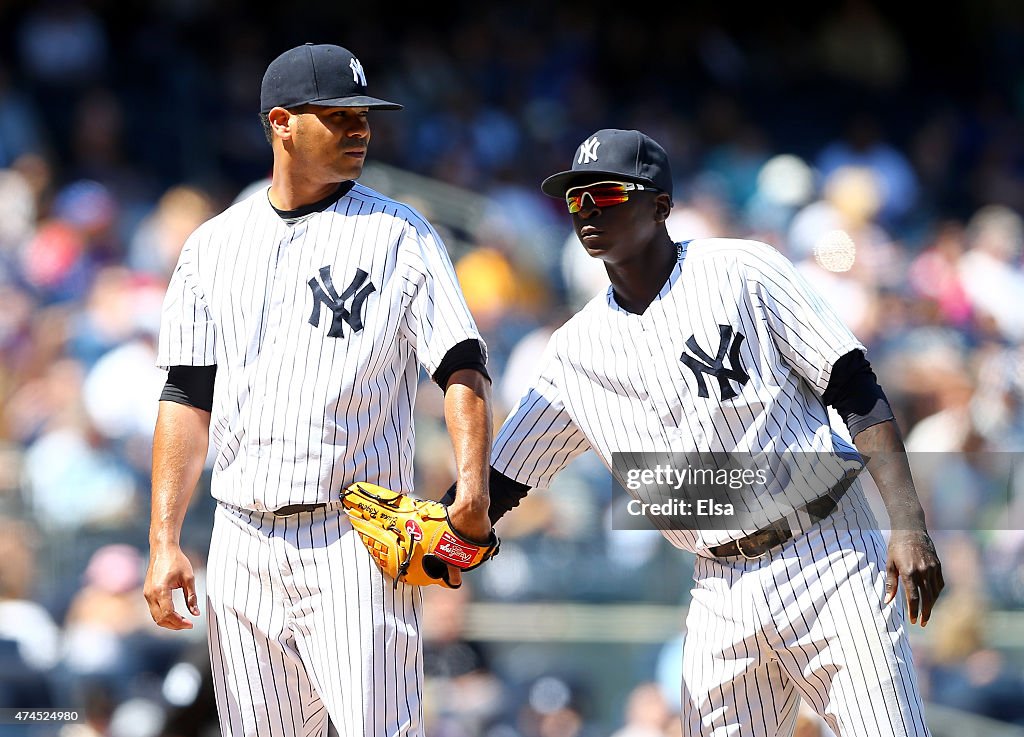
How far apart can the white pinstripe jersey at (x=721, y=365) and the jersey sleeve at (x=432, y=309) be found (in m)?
0.34

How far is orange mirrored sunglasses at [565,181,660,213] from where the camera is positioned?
11.0 ft

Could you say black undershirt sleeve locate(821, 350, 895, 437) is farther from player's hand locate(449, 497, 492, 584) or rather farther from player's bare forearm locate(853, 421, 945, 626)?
player's hand locate(449, 497, 492, 584)

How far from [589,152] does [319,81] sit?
642 millimetres

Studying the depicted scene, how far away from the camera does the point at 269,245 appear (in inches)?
131

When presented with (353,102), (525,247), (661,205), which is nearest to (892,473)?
(661,205)

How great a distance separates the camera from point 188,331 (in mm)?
3361

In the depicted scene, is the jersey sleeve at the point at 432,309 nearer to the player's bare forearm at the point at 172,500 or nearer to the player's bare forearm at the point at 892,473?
the player's bare forearm at the point at 172,500

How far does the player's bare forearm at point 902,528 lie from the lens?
3.08 meters

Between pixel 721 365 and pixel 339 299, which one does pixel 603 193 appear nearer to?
pixel 721 365

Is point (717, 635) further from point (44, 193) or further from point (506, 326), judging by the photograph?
point (44, 193)

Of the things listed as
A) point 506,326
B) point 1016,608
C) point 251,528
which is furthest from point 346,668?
point 506,326

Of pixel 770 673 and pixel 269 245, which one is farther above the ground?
pixel 269 245

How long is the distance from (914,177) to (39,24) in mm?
6423

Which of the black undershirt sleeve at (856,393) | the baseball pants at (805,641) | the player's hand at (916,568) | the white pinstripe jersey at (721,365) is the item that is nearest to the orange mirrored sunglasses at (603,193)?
the white pinstripe jersey at (721,365)
